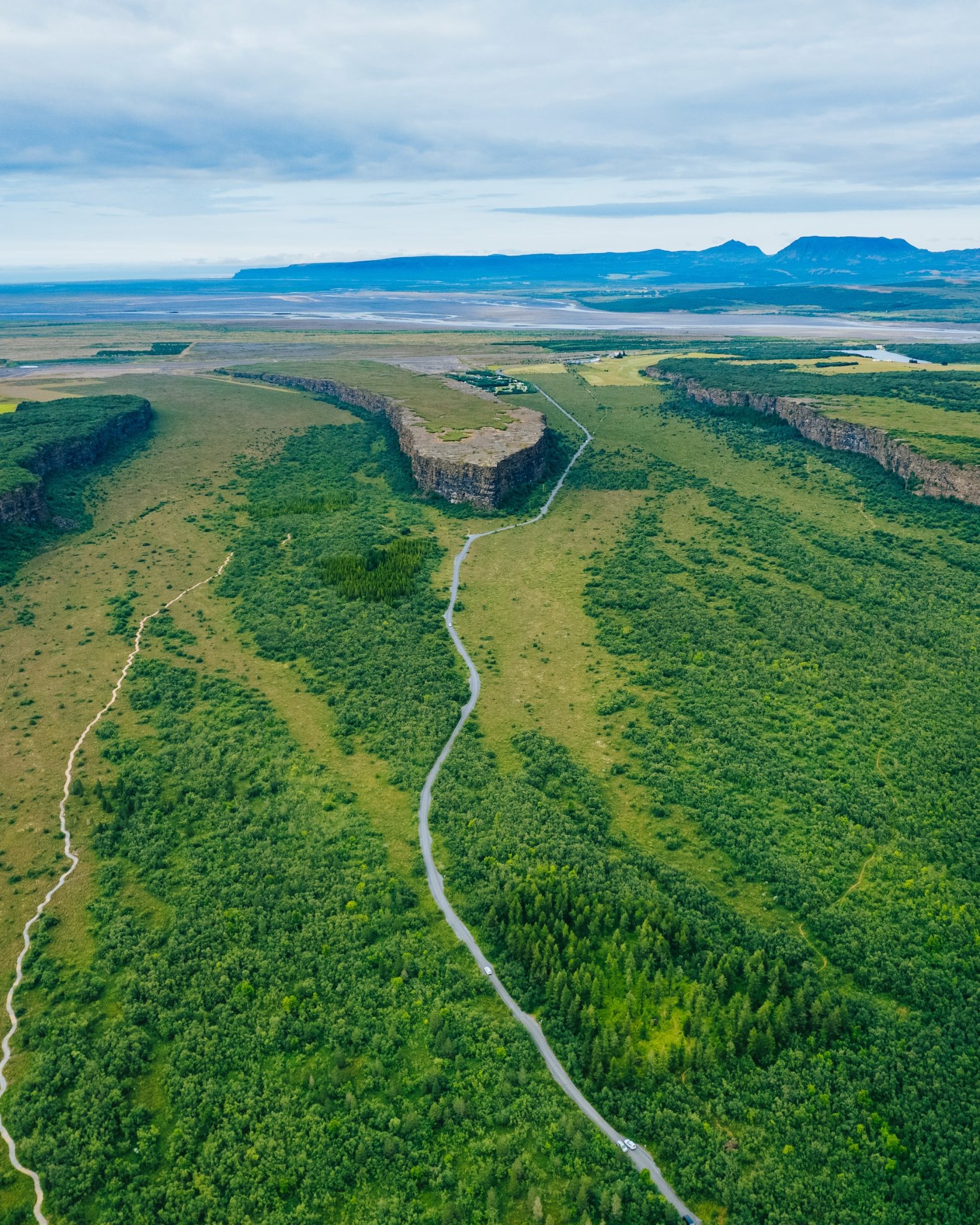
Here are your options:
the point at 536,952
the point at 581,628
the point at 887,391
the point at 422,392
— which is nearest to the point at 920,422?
the point at 887,391

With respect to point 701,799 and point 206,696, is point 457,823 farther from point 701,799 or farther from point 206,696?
point 206,696

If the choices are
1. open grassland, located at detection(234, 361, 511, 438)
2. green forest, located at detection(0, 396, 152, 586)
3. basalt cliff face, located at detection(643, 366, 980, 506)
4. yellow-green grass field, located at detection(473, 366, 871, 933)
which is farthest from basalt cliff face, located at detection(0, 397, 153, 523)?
basalt cliff face, located at detection(643, 366, 980, 506)

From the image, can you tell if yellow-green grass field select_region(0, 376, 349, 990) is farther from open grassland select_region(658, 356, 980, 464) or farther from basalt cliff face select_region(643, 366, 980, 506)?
open grassland select_region(658, 356, 980, 464)

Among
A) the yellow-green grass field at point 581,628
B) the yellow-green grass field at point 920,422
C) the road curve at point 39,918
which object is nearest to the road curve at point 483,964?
the yellow-green grass field at point 581,628

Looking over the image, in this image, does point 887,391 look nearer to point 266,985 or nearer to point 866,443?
point 866,443

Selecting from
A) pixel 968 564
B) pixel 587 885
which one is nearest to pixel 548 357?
pixel 968 564

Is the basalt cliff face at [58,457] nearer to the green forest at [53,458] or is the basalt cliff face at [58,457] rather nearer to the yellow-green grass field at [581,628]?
the green forest at [53,458]
